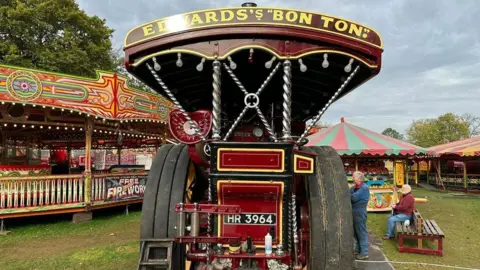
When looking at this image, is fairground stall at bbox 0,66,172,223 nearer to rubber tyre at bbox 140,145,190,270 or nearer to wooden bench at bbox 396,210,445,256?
rubber tyre at bbox 140,145,190,270

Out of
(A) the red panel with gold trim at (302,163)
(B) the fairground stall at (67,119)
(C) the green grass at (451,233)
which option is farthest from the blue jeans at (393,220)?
(B) the fairground stall at (67,119)

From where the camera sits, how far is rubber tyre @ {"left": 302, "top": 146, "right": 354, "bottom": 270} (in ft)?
9.89

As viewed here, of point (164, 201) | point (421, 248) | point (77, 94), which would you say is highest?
point (77, 94)

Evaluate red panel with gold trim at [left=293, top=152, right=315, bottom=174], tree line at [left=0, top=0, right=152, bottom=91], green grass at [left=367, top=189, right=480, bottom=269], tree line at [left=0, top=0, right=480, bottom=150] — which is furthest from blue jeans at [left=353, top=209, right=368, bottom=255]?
tree line at [left=0, top=0, right=152, bottom=91]

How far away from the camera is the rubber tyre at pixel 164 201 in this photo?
328 cm

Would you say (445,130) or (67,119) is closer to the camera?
(67,119)

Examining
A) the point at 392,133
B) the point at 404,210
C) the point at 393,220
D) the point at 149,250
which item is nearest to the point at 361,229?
the point at 393,220

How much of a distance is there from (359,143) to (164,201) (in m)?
8.84

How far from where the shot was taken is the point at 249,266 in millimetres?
3047

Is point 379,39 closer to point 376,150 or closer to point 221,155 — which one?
point 221,155

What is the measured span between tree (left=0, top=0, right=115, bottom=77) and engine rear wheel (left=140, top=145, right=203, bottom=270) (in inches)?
798

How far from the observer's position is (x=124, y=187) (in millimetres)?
9727

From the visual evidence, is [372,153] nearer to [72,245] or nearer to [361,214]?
[361,214]

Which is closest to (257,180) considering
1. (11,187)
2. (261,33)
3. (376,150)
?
(261,33)
